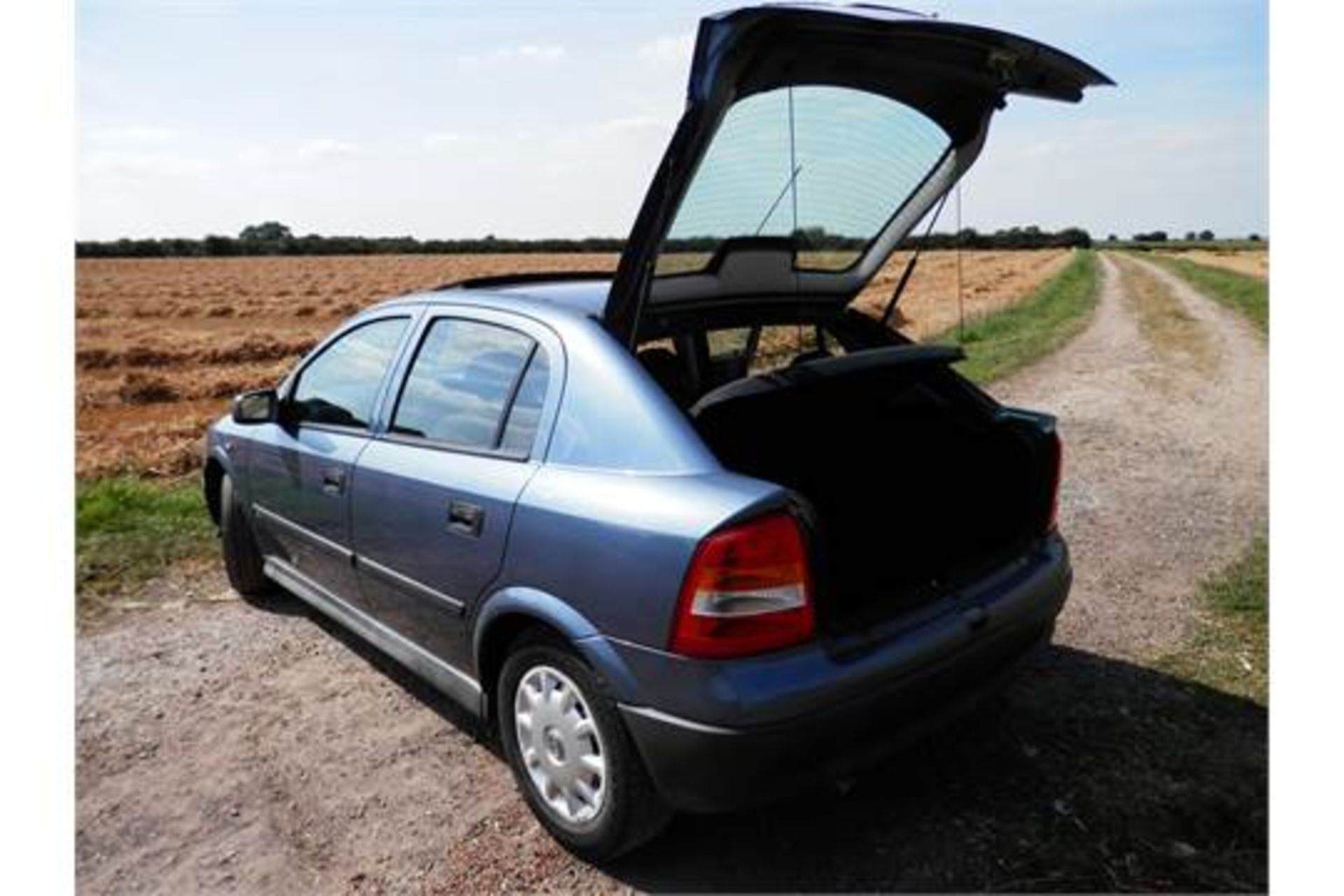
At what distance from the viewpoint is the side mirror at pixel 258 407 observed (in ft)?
13.4

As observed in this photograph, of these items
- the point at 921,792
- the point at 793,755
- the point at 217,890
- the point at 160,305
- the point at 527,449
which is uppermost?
the point at 160,305

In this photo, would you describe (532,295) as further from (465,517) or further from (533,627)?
(533,627)

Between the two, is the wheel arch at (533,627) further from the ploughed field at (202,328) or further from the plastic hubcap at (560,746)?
the ploughed field at (202,328)

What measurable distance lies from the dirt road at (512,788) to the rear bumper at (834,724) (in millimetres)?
405

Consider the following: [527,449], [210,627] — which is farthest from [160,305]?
[527,449]

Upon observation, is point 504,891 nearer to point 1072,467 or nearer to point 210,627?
point 210,627

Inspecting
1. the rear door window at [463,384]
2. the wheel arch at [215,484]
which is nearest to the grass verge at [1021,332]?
the rear door window at [463,384]

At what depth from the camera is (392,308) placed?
144 inches

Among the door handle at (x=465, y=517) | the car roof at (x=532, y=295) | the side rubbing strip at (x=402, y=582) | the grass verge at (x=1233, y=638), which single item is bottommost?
the grass verge at (x=1233, y=638)

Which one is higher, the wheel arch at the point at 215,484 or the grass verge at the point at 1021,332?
the grass verge at the point at 1021,332

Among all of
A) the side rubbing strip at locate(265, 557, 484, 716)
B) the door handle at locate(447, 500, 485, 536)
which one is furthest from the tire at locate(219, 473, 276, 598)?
the door handle at locate(447, 500, 485, 536)

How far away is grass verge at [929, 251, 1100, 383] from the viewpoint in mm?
11938

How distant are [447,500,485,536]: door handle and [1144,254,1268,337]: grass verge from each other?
57.0ft

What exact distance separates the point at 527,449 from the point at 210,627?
2.66 meters
